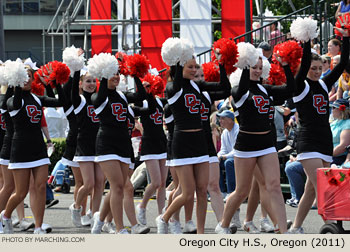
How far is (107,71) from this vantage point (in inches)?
316

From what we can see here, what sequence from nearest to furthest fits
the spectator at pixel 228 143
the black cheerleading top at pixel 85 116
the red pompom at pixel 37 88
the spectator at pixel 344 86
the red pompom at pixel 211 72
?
the red pompom at pixel 211 72 → the red pompom at pixel 37 88 → the black cheerleading top at pixel 85 116 → the spectator at pixel 228 143 → the spectator at pixel 344 86

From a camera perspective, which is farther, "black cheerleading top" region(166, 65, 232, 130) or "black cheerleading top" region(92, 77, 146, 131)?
"black cheerleading top" region(92, 77, 146, 131)

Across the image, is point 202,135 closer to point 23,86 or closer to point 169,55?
point 169,55

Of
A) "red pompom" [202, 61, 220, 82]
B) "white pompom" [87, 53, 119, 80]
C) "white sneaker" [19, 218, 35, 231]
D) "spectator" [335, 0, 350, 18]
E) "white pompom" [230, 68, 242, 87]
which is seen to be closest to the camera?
"white pompom" [87, 53, 119, 80]

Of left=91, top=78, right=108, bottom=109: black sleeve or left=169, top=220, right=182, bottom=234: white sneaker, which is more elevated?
left=91, top=78, right=108, bottom=109: black sleeve

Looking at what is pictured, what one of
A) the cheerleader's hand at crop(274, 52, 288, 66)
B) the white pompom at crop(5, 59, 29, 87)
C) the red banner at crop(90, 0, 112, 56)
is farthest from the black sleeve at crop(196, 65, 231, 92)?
the red banner at crop(90, 0, 112, 56)

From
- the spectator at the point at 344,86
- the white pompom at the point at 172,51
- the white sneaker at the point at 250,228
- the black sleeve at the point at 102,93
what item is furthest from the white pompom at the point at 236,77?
the spectator at the point at 344,86

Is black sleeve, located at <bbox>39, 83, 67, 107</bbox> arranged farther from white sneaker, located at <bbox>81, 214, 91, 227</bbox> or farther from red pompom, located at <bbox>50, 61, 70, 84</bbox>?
white sneaker, located at <bbox>81, 214, 91, 227</bbox>

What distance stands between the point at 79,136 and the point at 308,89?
293 centimetres

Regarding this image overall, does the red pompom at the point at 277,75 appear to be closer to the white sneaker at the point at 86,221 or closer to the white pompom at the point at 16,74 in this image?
the white pompom at the point at 16,74

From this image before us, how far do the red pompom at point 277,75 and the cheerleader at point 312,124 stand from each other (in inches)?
17.1

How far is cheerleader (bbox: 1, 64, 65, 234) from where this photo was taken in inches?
335

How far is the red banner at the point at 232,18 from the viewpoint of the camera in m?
17.0

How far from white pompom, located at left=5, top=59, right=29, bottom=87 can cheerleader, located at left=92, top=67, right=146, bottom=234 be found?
2.83 feet
